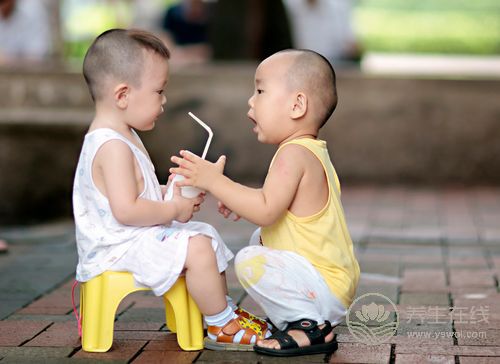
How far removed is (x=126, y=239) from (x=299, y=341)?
69 cm

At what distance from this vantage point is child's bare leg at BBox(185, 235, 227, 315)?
135 inches

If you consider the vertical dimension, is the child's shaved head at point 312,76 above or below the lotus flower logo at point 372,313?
above

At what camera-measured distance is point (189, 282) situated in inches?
135

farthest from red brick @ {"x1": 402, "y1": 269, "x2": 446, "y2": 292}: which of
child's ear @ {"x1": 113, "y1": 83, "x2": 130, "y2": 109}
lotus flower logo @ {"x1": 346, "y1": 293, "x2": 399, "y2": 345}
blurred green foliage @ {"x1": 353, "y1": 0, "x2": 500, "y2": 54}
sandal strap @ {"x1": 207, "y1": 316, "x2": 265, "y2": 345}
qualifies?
blurred green foliage @ {"x1": 353, "y1": 0, "x2": 500, "y2": 54}

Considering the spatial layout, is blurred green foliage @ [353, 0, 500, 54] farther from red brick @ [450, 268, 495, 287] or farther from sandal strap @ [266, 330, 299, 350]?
sandal strap @ [266, 330, 299, 350]

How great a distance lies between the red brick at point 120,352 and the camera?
3474 mm

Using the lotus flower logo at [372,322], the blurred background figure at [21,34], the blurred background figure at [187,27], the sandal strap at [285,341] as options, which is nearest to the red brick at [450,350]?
the lotus flower logo at [372,322]

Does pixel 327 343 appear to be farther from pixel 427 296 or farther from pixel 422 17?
pixel 422 17

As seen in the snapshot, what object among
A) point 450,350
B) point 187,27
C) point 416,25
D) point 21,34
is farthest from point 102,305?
point 416,25

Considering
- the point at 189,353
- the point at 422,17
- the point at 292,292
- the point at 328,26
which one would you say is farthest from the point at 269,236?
the point at 422,17

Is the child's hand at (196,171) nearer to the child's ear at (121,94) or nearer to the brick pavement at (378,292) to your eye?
the child's ear at (121,94)

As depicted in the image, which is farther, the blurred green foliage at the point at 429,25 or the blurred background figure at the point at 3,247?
the blurred green foliage at the point at 429,25

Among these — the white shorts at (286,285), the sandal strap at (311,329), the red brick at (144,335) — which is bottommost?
the red brick at (144,335)

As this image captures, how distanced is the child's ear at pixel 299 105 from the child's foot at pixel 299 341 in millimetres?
711
